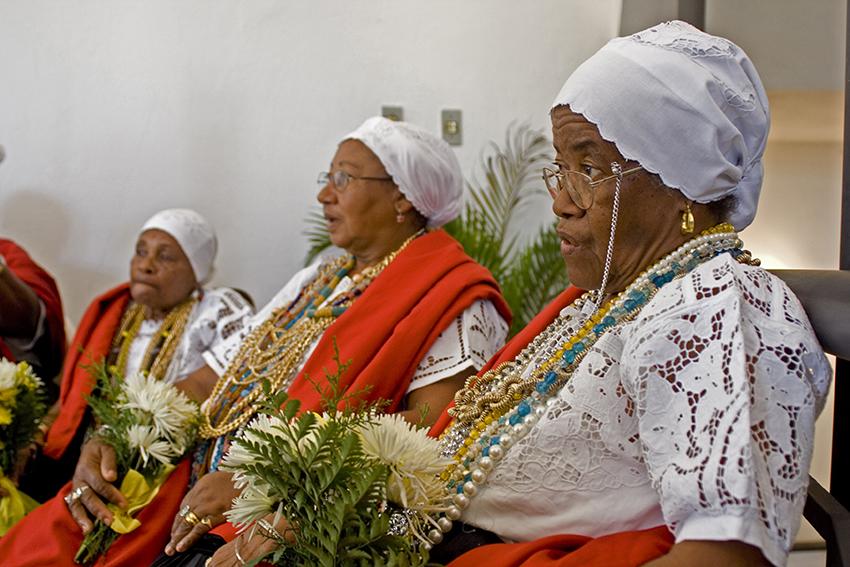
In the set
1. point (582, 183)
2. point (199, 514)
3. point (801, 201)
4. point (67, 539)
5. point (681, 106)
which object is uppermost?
point (681, 106)

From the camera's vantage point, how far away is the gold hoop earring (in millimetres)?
1533

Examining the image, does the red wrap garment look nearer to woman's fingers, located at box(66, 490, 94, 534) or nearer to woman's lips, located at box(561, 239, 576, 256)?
woman's fingers, located at box(66, 490, 94, 534)

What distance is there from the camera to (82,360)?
11.1 ft

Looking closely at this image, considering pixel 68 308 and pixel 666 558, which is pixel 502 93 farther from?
pixel 666 558

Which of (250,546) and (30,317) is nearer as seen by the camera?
(250,546)

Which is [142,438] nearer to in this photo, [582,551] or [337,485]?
[337,485]

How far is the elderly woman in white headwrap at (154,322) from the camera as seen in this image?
322cm

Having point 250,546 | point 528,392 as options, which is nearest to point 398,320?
point 528,392

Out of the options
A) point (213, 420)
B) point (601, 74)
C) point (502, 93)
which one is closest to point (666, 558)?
point (601, 74)

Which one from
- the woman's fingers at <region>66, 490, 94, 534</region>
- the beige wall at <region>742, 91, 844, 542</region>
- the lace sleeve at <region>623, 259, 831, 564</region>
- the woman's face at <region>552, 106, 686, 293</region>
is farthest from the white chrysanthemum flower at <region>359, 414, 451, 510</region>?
the beige wall at <region>742, 91, 844, 542</region>

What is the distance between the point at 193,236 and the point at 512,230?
1.54 m

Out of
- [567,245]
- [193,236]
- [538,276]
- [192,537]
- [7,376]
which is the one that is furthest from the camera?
[538,276]

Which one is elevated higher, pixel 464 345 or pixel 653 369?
pixel 653 369

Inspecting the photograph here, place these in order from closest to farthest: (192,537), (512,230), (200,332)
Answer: (192,537) < (200,332) < (512,230)
